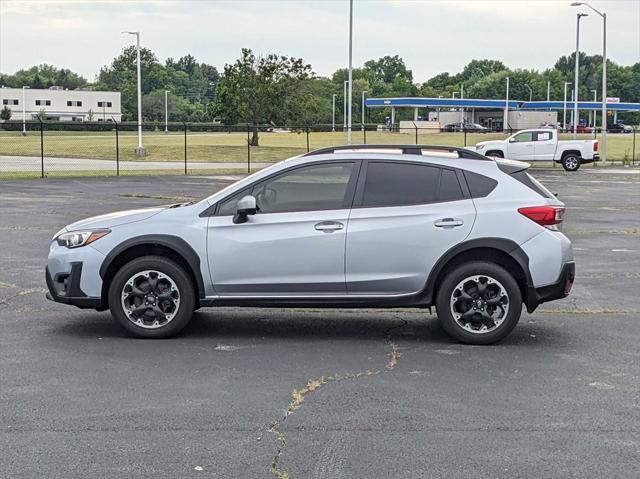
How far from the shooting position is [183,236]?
7.59 metres

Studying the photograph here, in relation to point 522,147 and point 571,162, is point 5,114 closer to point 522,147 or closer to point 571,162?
point 522,147

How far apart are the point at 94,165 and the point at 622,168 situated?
25.9 m

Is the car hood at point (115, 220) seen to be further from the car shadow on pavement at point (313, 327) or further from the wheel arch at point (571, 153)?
the wheel arch at point (571, 153)

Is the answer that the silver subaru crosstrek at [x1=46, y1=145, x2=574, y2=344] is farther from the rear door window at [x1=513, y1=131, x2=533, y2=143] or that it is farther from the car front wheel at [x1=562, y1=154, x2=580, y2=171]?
the rear door window at [x1=513, y1=131, x2=533, y2=143]

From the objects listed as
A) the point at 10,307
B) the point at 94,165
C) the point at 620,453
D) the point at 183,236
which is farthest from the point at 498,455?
the point at 94,165

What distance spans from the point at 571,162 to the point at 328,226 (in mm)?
34646

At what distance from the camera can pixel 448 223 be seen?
7.50 m

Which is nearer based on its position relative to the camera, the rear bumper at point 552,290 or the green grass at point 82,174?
the rear bumper at point 552,290

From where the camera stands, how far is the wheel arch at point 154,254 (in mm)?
7570

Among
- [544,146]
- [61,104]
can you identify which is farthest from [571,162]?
[61,104]

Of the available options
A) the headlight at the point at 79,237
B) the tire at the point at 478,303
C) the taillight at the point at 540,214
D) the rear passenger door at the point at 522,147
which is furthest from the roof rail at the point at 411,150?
the rear passenger door at the point at 522,147

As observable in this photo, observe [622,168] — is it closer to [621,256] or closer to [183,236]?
[621,256]

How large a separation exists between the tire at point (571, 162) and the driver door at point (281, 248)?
34.3m

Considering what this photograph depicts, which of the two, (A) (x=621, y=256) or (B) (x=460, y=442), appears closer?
(B) (x=460, y=442)
